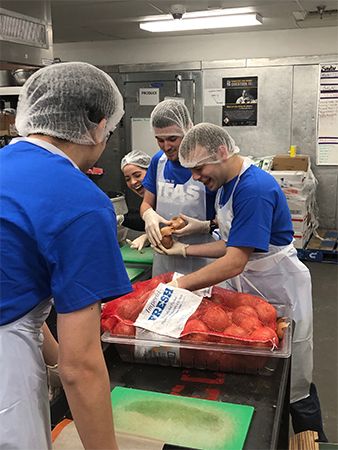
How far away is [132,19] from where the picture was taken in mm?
4848

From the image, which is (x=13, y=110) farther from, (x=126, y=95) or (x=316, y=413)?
(x=126, y=95)

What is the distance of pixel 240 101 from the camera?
18.7ft

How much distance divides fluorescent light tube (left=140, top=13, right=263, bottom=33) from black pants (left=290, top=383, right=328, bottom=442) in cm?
372

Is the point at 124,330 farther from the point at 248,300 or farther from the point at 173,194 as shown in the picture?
the point at 173,194

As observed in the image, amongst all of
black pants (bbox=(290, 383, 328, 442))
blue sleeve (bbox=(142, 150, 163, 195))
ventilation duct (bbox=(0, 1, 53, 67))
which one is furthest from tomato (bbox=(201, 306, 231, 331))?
ventilation duct (bbox=(0, 1, 53, 67))

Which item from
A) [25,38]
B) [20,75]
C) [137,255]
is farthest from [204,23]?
[137,255]

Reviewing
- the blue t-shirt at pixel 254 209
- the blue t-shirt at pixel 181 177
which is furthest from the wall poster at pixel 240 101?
the blue t-shirt at pixel 254 209

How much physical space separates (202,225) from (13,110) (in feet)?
5.48

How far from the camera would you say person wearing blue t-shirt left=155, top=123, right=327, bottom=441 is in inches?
69.1

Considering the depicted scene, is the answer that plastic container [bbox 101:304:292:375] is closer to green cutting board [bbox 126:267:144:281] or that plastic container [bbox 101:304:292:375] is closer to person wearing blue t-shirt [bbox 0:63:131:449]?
person wearing blue t-shirt [bbox 0:63:131:449]

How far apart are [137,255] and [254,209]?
1.03 meters

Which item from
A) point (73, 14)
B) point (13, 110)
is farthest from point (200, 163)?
point (73, 14)

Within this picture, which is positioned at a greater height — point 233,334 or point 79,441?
point 233,334

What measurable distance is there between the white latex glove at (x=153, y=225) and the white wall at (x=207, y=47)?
12.6ft
